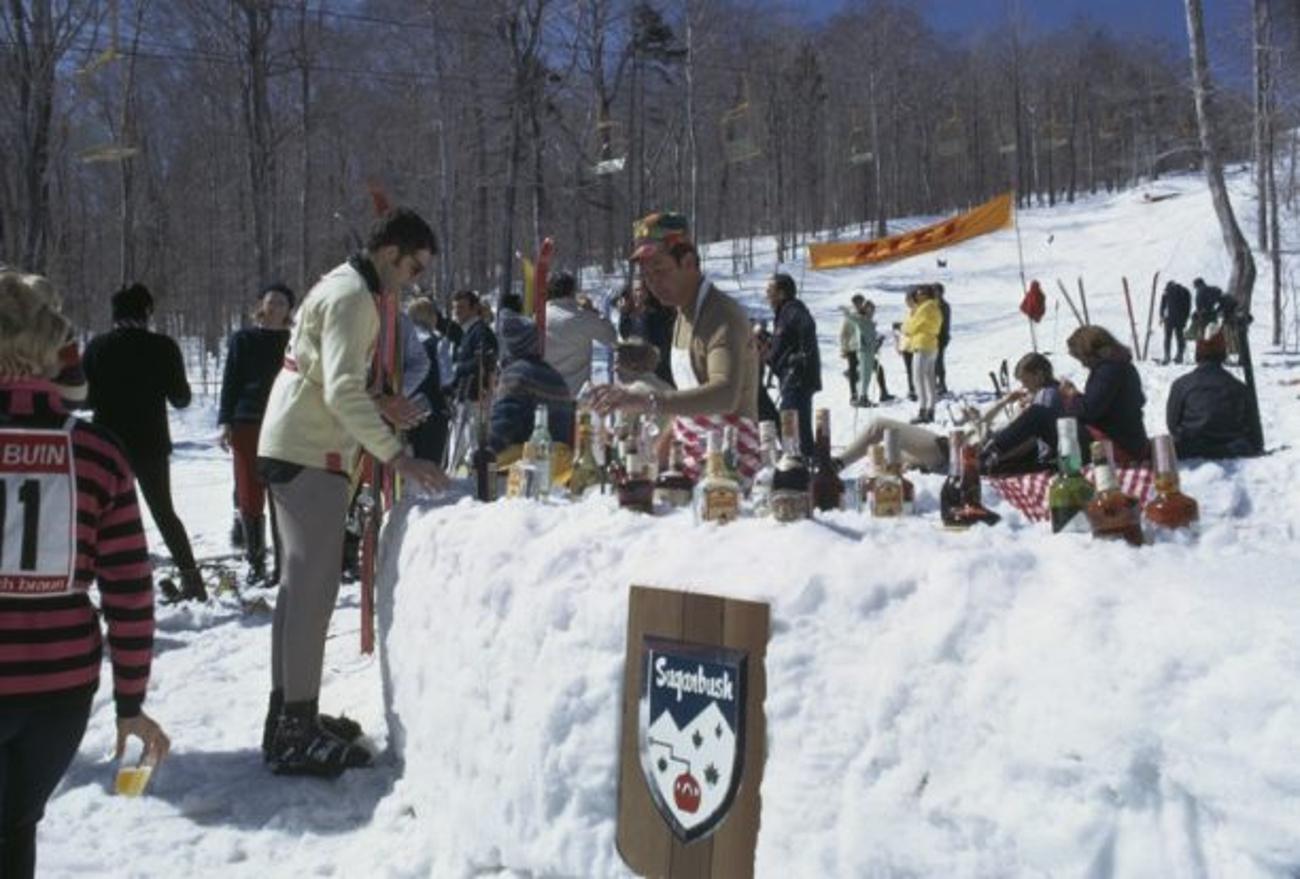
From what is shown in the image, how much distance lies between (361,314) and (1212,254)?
33392mm

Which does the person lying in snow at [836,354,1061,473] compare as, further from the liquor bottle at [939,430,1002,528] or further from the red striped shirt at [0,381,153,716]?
the red striped shirt at [0,381,153,716]

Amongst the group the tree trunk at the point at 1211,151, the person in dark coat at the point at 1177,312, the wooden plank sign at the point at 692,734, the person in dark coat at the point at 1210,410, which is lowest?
the wooden plank sign at the point at 692,734

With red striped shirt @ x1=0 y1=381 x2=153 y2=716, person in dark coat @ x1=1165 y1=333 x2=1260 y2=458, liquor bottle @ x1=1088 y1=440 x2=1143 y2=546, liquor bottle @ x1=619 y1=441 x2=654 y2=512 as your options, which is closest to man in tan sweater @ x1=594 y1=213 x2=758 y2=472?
liquor bottle @ x1=619 y1=441 x2=654 y2=512

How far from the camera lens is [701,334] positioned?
12.3ft

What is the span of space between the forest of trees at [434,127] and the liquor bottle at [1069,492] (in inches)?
491

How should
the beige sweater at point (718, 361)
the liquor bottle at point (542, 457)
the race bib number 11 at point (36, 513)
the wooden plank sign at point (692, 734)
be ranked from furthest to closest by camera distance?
1. the liquor bottle at point (542, 457)
2. the beige sweater at point (718, 361)
3. the wooden plank sign at point (692, 734)
4. the race bib number 11 at point (36, 513)

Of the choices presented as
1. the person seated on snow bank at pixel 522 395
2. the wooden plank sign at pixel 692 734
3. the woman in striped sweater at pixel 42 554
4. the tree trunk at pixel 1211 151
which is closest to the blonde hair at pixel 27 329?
the woman in striped sweater at pixel 42 554

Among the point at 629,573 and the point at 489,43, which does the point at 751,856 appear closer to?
the point at 629,573

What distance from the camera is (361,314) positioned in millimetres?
3754

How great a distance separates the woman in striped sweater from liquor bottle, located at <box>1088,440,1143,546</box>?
7.02ft


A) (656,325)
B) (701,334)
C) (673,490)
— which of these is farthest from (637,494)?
(656,325)

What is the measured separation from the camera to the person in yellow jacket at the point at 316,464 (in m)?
3.79

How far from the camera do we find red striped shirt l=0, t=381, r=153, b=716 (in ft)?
7.36

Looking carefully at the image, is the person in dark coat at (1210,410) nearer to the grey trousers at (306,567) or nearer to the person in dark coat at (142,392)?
the grey trousers at (306,567)
